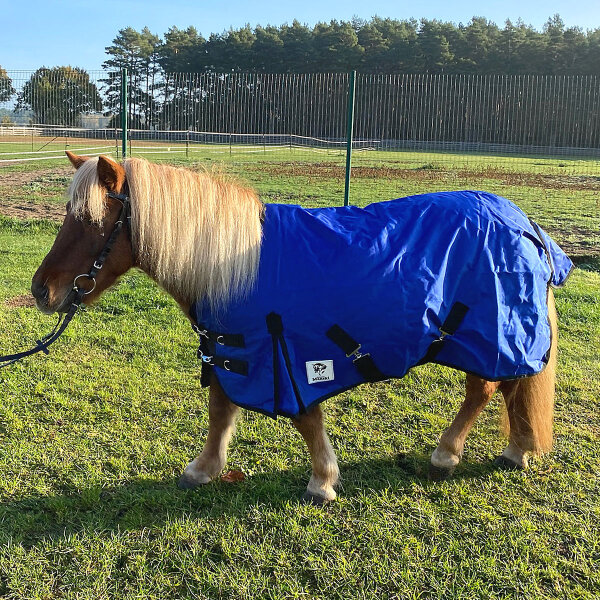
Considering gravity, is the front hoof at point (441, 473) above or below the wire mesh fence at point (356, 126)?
below

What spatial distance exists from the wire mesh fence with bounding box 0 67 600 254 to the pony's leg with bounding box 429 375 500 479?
6634 millimetres

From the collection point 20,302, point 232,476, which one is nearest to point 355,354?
point 232,476

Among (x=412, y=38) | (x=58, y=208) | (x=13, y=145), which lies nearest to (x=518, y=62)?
(x=412, y=38)

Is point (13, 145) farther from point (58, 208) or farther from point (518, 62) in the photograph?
point (518, 62)

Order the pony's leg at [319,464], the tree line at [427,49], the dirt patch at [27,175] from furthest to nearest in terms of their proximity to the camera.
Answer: the tree line at [427,49], the dirt patch at [27,175], the pony's leg at [319,464]

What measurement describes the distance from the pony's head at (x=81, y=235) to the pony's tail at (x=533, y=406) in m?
→ 2.27

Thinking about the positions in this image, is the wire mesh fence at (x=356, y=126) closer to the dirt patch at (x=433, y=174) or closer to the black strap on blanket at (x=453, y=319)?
the dirt patch at (x=433, y=174)

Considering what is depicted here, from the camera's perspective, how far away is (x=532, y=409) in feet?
9.27

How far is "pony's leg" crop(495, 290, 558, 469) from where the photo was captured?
2807mm

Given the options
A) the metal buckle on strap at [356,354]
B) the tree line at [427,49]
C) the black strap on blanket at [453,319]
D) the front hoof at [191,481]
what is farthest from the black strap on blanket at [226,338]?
the tree line at [427,49]

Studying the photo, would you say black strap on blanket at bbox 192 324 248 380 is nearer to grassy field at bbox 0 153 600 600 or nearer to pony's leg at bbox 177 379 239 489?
pony's leg at bbox 177 379 239 489

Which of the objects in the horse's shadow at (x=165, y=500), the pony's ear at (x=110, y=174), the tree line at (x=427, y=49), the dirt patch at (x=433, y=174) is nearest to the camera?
the pony's ear at (x=110, y=174)

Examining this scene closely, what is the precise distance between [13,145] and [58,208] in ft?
40.0

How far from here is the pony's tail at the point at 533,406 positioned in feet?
9.21
